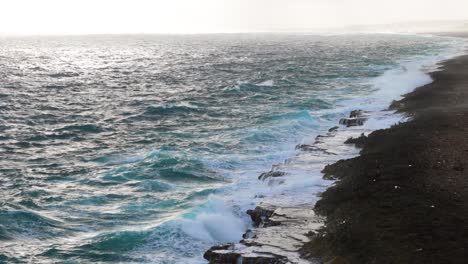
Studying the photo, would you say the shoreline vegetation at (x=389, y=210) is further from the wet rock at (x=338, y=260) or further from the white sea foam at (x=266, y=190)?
the white sea foam at (x=266, y=190)

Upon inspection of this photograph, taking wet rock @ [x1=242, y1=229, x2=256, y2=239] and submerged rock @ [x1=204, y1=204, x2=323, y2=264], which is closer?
submerged rock @ [x1=204, y1=204, x2=323, y2=264]

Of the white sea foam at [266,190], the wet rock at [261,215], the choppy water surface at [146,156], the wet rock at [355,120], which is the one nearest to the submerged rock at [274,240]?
the wet rock at [261,215]

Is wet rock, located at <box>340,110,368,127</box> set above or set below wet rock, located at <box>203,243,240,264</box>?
above

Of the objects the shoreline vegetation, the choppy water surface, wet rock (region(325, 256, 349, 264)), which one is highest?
the shoreline vegetation

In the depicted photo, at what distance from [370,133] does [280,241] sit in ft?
38.8

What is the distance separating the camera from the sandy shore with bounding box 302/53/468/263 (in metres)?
10.3

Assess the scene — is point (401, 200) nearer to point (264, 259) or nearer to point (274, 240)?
point (274, 240)

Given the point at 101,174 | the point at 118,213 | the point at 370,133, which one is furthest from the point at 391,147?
the point at 101,174

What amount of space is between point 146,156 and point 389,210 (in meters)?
12.7

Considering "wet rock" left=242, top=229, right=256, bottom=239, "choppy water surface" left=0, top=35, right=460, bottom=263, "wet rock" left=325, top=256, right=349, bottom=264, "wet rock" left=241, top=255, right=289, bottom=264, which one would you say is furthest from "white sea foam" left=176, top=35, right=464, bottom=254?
"wet rock" left=325, top=256, right=349, bottom=264

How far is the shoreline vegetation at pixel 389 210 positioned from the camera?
Answer: 10391 millimetres

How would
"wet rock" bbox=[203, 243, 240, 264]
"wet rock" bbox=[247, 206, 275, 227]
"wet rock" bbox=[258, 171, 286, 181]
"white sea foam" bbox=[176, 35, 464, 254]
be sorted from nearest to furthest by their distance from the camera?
"wet rock" bbox=[203, 243, 240, 264] < "wet rock" bbox=[247, 206, 275, 227] < "white sea foam" bbox=[176, 35, 464, 254] < "wet rock" bbox=[258, 171, 286, 181]

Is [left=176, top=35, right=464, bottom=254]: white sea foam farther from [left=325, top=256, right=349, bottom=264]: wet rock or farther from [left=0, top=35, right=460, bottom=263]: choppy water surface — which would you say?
[left=325, top=256, right=349, bottom=264]: wet rock

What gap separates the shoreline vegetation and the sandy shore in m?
0.02
